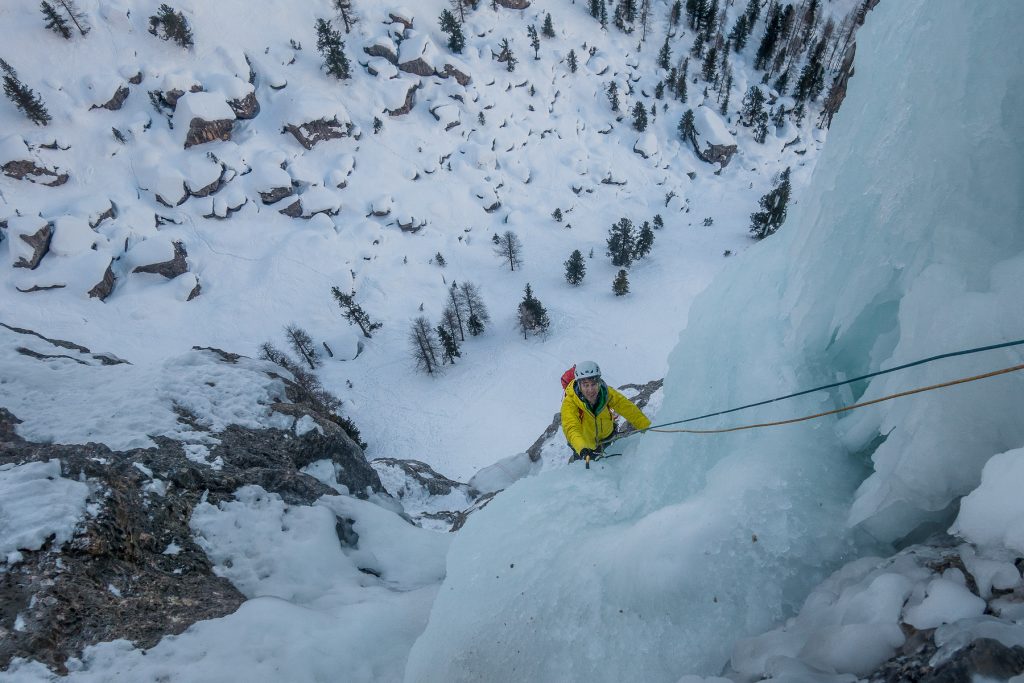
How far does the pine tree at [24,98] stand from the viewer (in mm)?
35375

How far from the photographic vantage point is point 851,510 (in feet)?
11.3

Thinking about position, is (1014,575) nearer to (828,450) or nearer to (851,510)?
(851,510)

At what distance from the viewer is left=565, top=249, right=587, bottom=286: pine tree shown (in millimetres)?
35594

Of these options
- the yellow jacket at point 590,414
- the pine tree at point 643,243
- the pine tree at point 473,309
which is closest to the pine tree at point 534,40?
the pine tree at point 643,243

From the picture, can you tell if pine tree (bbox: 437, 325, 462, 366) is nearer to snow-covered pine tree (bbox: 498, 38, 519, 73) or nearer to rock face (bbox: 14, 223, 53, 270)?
rock face (bbox: 14, 223, 53, 270)

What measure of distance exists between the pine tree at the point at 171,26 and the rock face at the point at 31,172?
682 inches

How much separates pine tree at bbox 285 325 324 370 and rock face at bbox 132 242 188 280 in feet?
36.8

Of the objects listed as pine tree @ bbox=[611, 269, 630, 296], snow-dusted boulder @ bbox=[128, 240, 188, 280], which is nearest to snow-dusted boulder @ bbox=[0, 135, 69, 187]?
snow-dusted boulder @ bbox=[128, 240, 188, 280]

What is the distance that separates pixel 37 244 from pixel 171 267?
8100 mm

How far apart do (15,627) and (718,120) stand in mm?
59242

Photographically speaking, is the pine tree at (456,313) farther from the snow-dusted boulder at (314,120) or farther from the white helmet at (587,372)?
the white helmet at (587,372)

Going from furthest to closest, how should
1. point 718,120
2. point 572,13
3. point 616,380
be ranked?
point 572,13 → point 718,120 → point 616,380

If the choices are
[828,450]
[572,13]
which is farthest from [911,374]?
[572,13]

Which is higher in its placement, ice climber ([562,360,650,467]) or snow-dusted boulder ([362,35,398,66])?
snow-dusted boulder ([362,35,398,66])
